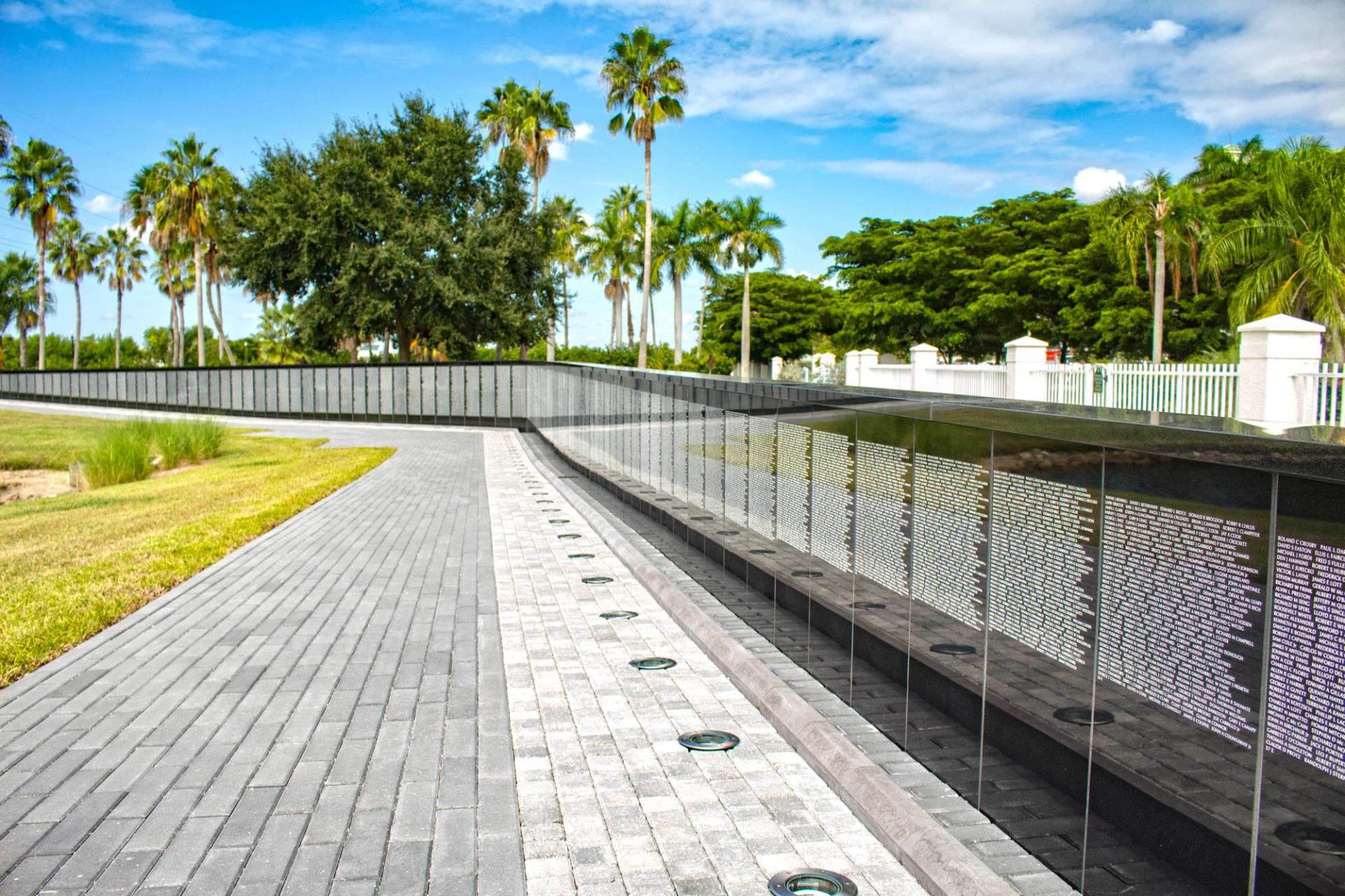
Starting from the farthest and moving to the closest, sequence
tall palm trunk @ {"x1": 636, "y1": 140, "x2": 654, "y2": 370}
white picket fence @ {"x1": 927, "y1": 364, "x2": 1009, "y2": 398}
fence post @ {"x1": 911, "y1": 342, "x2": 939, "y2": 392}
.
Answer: tall palm trunk @ {"x1": 636, "y1": 140, "x2": 654, "y2": 370} → fence post @ {"x1": 911, "y1": 342, "x2": 939, "y2": 392} → white picket fence @ {"x1": 927, "y1": 364, "x2": 1009, "y2": 398}

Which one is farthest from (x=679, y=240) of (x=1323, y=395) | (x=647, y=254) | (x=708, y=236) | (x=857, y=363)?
(x=1323, y=395)

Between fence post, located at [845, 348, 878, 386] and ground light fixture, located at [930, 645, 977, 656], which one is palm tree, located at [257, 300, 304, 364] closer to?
fence post, located at [845, 348, 878, 386]

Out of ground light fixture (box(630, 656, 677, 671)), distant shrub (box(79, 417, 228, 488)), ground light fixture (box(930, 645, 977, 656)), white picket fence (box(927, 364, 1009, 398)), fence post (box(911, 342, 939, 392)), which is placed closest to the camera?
ground light fixture (box(930, 645, 977, 656))

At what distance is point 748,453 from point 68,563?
7.11 m

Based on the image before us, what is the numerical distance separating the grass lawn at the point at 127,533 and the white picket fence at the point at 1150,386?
13.4 meters

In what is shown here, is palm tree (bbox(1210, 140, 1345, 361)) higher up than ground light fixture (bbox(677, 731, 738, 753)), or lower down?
higher up

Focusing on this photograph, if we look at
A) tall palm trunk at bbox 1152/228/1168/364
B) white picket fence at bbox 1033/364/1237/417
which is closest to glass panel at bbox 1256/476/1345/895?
white picket fence at bbox 1033/364/1237/417

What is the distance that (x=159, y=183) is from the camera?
181 ft

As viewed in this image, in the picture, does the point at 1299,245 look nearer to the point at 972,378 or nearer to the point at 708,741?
the point at 972,378

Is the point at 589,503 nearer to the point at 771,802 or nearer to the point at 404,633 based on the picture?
the point at 404,633

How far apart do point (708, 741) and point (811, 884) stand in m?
1.52

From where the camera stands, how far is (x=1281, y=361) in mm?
14844

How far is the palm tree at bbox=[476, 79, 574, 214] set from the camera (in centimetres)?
5178

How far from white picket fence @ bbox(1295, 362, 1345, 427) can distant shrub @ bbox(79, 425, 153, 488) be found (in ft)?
68.4
